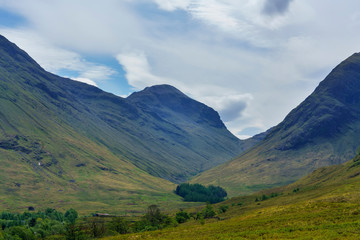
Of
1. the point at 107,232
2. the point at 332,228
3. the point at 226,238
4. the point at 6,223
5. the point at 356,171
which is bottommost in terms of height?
the point at 6,223

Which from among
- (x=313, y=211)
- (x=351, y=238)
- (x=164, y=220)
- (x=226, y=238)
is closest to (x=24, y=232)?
(x=164, y=220)

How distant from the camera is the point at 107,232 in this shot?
121m

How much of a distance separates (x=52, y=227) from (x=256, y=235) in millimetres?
131798

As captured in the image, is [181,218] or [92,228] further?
[181,218]

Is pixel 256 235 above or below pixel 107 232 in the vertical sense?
above

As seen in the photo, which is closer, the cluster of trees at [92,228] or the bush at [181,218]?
the cluster of trees at [92,228]

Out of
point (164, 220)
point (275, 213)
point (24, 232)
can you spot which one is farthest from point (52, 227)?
point (275, 213)

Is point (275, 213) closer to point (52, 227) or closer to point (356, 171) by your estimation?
point (356, 171)

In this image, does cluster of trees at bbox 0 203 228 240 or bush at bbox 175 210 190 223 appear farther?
bush at bbox 175 210 190 223

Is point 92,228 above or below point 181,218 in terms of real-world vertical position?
below

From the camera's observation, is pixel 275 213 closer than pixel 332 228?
No

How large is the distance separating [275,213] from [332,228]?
33996 millimetres

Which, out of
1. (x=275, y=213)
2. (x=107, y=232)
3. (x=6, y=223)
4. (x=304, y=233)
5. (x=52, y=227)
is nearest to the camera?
(x=304, y=233)

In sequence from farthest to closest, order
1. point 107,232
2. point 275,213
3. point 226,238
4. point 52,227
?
point 52,227 < point 107,232 < point 275,213 < point 226,238
